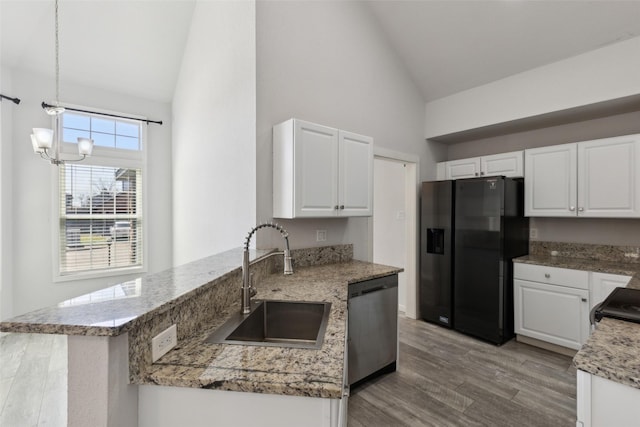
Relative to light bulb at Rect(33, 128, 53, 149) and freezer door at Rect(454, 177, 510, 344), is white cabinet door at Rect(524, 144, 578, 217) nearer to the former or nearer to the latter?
freezer door at Rect(454, 177, 510, 344)

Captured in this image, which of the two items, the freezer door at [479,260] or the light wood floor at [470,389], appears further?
the freezer door at [479,260]

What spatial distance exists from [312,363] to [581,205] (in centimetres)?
336

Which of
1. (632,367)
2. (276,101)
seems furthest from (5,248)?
(632,367)

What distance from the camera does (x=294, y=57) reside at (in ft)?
8.86

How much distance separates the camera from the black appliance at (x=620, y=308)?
142cm

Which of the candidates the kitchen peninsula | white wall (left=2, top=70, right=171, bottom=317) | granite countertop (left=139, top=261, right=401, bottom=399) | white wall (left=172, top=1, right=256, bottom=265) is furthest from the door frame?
white wall (left=2, top=70, right=171, bottom=317)

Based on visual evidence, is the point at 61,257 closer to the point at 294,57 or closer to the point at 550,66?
the point at 294,57

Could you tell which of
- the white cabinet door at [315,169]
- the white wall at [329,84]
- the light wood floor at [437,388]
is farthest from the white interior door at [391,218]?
the white cabinet door at [315,169]

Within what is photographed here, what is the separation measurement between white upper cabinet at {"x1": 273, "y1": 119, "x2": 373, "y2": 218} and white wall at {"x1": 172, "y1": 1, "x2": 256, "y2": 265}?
25 cm

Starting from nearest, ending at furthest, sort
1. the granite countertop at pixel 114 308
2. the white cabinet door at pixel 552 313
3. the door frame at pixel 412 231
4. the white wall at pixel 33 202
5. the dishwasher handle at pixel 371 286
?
the granite countertop at pixel 114 308 < the dishwasher handle at pixel 371 286 < the white cabinet door at pixel 552 313 < the white wall at pixel 33 202 < the door frame at pixel 412 231

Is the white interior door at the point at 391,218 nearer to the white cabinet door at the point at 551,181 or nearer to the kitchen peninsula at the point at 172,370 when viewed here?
the white cabinet door at the point at 551,181

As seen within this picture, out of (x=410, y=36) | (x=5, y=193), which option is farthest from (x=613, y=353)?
(x=5, y=193)

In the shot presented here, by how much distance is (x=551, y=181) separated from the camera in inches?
124

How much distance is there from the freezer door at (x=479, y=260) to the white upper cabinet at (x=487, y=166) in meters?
0.50
